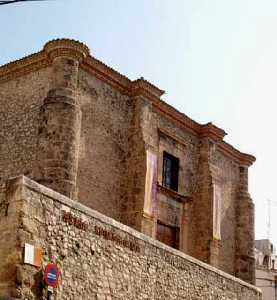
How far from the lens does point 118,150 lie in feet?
62.4

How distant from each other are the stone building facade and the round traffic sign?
4.97 m

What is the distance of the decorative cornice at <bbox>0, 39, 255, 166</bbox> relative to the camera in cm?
1728

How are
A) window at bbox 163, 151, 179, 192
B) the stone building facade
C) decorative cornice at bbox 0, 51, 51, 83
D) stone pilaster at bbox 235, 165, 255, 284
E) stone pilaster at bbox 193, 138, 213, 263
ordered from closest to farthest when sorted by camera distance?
the stone building facade
decorative cornice at bbox 0, 51, 51, 83
window at bbox 163, 151, 179, 192
stone pilaster at bbox 193, 138, 213, 263
stone pilaster at bbox 235, 165, 255, 284

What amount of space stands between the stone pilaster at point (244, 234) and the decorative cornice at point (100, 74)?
3.15 meters

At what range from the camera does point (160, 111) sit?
20609 mm

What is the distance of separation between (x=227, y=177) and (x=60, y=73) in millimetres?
9111

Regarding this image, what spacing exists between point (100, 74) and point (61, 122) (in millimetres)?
2746

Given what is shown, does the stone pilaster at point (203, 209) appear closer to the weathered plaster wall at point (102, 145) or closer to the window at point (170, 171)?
the window at point (170, 171)

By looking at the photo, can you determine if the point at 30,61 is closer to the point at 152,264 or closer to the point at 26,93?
the point at 26,93

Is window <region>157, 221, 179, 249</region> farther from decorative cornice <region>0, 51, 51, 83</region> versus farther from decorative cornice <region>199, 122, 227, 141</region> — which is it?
decorative cornice <region>0, 51, 51, 83</region>

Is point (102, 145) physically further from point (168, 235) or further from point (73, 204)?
point (73, 204)

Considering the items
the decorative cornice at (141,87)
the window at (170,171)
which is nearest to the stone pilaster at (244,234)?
the window at (170,171)

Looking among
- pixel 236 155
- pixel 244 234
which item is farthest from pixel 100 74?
pixel 244 234

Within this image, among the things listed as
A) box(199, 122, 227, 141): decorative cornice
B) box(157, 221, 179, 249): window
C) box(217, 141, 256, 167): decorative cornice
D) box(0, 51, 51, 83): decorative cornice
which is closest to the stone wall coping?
box(157, 221, 179, 249): window
